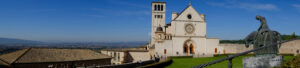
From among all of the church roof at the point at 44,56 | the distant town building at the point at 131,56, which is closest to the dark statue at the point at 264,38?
the church roof at the point at 44,56

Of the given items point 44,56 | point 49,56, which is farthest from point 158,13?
point 44,56

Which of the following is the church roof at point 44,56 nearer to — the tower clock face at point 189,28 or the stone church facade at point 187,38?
the stone church facade at point 187,38

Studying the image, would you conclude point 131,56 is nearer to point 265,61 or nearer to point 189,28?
point 189,28

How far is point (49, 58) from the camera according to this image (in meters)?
31.7

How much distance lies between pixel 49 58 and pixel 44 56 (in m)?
0.80

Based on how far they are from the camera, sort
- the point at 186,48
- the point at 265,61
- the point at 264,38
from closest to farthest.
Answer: the point at 265,61, the point at 264,38, the point at 186,48

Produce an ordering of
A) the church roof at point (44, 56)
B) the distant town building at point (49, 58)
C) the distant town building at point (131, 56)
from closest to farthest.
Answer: the distant town building at point (49, 58)
the church roof at point (44, 56)
the distant town building at point (131, 56)

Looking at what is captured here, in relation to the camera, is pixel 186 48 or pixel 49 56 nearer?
pixel 49 56

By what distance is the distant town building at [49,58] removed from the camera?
2827cm

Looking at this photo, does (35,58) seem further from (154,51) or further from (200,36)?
(200,36)

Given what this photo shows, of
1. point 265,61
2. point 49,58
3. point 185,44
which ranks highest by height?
point 265,61

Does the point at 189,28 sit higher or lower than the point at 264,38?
higher

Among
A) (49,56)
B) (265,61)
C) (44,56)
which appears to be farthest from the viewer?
(49,56)

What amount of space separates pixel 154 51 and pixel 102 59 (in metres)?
11.4
